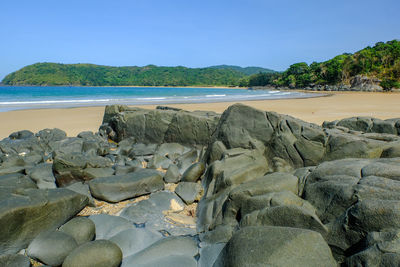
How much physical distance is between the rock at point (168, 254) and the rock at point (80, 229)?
2.05ft

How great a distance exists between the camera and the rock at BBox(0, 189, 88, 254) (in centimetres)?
304

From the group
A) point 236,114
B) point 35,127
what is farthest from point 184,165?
point 35,127

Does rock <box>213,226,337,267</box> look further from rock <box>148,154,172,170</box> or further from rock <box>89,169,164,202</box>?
rock <box>148,154,172,170</box>

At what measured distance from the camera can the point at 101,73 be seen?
12975 centimetres

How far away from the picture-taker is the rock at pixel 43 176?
5.05 meters


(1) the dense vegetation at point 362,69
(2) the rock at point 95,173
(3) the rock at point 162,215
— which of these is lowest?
(3) the rock at point 162,215

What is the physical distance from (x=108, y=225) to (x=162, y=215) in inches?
33.0

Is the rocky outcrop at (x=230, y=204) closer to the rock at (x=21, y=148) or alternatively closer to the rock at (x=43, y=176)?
the rock at (x=43, y=176)

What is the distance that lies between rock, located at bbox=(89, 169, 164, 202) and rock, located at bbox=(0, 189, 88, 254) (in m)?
0.75

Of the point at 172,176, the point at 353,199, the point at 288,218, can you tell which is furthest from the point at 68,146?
the point at 353,199

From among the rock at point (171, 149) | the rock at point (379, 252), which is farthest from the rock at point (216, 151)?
the rock at point (379, 252)

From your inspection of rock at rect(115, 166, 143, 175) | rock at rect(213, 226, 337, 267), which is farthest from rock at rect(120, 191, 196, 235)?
rock at rect(213, 226, 337, 267)

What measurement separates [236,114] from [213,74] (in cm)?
13612

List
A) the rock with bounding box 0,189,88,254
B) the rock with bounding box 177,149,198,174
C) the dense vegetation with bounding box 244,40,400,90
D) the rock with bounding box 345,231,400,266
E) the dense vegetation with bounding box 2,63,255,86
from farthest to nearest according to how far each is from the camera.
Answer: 1. the dense vegetation with bounding box 2,63,255,86
2. the dense vegetation with bounding box 244,40,400,90
3. the rock with bounding box 177,149,198,174
4. the rock with bounding box 0,189,88,254
5. the rock with bounding box 345,231,400,266
